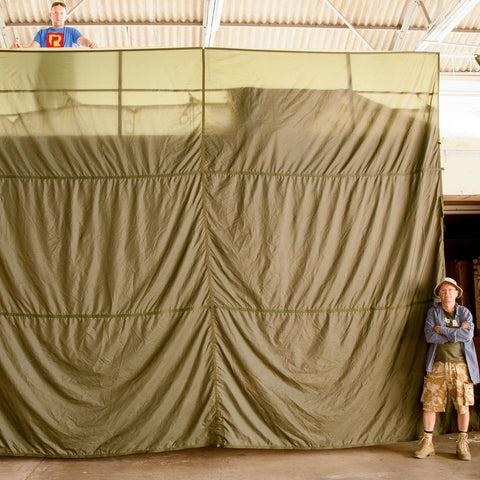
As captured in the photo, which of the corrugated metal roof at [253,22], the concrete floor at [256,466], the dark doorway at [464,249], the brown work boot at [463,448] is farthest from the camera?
the corrugated metal roof at [253,22]

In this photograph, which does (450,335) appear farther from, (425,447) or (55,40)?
(55,40)

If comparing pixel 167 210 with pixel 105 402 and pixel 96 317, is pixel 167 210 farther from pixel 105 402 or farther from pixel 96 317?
pixel 105 402

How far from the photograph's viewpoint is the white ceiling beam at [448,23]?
245 inches

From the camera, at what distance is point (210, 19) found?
6984 mm

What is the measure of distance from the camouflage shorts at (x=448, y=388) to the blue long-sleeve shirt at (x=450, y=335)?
0.19 ft

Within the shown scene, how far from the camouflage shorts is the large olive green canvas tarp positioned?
135 millimetres

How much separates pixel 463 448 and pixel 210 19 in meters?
5.97

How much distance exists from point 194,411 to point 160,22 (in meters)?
6.03

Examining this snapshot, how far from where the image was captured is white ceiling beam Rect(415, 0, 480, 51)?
6.21m

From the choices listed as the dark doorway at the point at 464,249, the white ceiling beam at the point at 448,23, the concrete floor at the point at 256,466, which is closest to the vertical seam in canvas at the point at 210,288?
the concrete floor at the point at 256,466

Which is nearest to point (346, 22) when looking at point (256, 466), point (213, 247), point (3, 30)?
point (3, 30)

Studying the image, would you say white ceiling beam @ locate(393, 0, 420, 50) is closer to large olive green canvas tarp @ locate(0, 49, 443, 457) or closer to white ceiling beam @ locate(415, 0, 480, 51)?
white ceiling beam @ locate(415, 0, 480, 51)

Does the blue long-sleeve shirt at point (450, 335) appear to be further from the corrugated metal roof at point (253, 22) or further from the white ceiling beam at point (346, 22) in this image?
the white ceiling beam at point (346, 22)

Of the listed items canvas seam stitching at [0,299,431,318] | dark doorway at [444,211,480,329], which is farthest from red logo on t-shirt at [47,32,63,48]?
dark doorway at [444,211,480,329]
